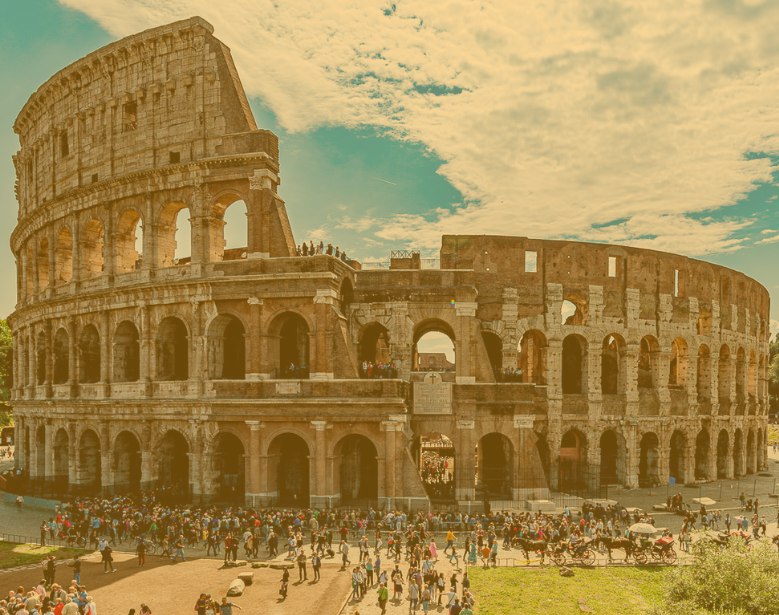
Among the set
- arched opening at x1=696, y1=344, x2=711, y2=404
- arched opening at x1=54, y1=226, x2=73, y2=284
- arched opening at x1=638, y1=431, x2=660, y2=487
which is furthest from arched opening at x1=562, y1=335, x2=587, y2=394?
arched opening at x1=54, y1=226, x2=73, y2=284

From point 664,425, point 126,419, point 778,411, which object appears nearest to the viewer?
point 126,419

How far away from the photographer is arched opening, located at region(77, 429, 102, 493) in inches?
1427

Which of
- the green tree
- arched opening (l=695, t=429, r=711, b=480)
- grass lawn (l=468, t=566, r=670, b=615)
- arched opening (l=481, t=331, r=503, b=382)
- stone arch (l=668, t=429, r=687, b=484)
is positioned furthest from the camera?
the green tree

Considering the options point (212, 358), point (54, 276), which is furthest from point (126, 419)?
point (54, 276)

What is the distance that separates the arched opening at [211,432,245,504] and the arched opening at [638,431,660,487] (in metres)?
24.4

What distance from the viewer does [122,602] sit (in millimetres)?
20406

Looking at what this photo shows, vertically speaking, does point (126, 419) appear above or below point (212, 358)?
below

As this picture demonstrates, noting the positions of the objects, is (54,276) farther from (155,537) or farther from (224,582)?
(224,582)

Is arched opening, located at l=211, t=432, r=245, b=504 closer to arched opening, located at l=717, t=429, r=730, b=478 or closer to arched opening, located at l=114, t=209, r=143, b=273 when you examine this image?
arched opening, located at l=114, t=209, r=143, b=273

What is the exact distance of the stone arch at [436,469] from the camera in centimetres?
3403

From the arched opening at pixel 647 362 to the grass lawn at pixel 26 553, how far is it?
33785 mm

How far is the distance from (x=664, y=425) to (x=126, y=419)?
3196cm

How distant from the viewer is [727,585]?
53.9ft

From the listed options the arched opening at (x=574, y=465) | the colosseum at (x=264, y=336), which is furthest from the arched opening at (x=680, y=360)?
the arched opening at (x=574, y=465)
